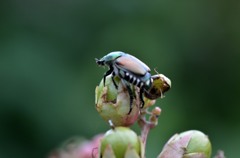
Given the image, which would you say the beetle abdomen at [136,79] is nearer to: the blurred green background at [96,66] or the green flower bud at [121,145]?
the green flower bud at [121,145]

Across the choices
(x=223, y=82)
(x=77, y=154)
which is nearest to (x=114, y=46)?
(x=223, y=82)

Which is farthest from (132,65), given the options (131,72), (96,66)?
(96,66)

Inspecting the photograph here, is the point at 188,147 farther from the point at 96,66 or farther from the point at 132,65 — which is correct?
the point at 96,66

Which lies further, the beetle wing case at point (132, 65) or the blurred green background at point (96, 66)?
the blurred green background at point (96, 66)

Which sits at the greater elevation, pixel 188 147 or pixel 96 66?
pixel 96 66

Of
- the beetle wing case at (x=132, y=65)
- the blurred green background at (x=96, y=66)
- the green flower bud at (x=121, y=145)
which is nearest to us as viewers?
the green flower bud at (x=121, y=145)

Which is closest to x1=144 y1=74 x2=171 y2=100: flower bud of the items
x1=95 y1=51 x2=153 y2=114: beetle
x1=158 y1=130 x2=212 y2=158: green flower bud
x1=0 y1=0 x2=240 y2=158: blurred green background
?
x1=95 y1=51 x2=153 y2=114: beetle

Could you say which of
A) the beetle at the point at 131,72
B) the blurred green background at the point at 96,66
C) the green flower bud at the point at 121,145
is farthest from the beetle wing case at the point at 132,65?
the blurred green background at the point at 96,66
